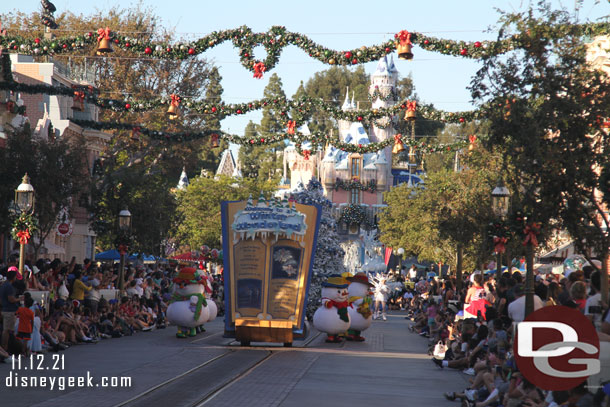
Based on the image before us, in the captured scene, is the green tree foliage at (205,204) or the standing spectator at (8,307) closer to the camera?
the standing spectator at (8,307)

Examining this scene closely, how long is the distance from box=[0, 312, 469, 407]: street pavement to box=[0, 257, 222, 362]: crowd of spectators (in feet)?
1.85

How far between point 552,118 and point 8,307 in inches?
435

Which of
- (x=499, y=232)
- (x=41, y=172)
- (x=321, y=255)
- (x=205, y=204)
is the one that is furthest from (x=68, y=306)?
(x=205, y=204)

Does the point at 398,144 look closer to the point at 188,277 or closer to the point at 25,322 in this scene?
the point at 188,277

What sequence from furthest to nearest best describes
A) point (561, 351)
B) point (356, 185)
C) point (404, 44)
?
point (356, 185)
point (404, 44)
point (561, 351)

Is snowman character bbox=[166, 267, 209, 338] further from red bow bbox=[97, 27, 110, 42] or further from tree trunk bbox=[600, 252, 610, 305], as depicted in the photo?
tree trunk bbox=[600, 252, 610, 305]

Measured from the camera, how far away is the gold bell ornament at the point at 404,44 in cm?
2012

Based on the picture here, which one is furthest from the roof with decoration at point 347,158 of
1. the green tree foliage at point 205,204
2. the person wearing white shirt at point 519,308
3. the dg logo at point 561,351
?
the dg logo at point 561,351

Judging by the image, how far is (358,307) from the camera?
82.8ft

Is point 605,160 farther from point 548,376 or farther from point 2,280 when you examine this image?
point 2,280

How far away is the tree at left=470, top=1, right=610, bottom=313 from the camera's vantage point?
42.2ft

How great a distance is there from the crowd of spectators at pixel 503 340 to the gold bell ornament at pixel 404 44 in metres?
5.18

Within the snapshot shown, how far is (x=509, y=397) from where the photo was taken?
11.8m

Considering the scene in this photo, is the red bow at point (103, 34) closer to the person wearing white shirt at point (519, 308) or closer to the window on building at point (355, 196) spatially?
the person wearing white shirt at point (519, 308)
